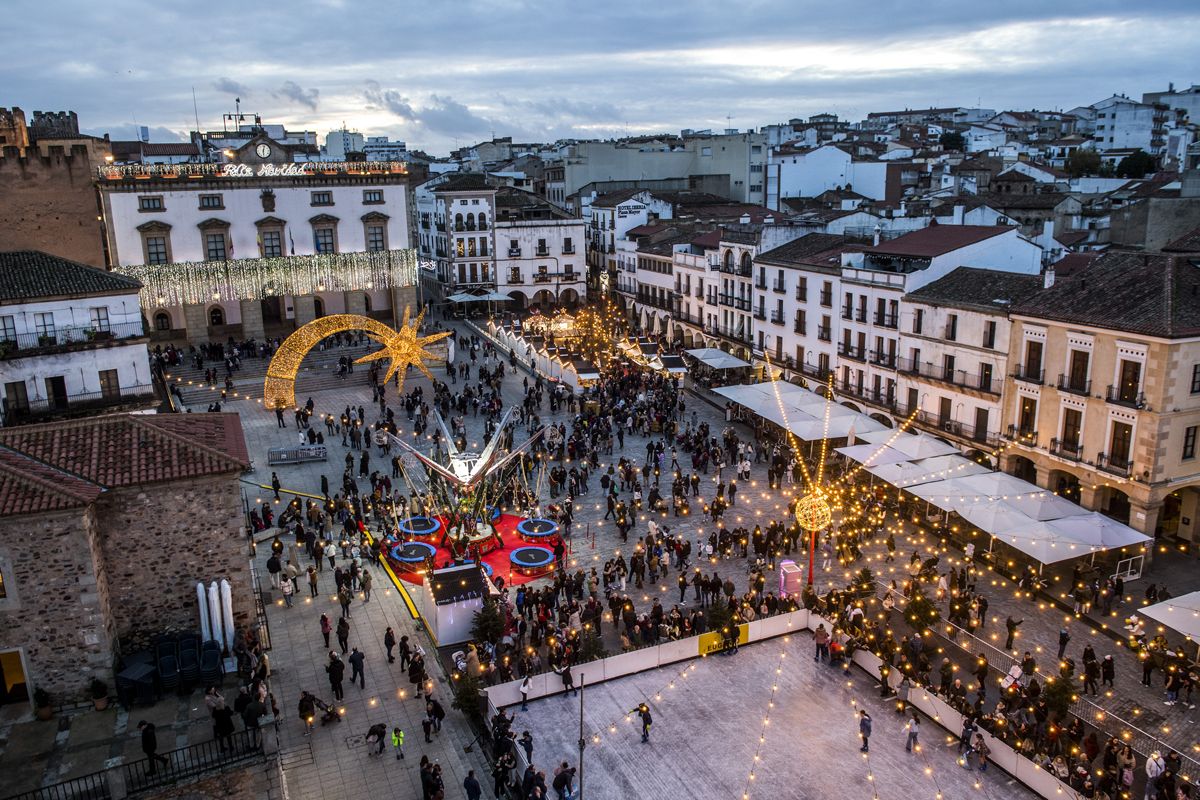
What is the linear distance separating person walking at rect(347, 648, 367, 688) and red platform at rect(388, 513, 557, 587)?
4.85 m

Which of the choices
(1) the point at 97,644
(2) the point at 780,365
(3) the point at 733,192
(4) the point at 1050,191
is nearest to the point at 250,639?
(1) the point at 97,644

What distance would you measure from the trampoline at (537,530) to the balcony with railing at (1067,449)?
15.7 m

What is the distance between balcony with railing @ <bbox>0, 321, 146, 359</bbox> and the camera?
28.6 m

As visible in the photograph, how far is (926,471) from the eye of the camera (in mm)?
28062

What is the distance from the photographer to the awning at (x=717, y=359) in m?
43.8

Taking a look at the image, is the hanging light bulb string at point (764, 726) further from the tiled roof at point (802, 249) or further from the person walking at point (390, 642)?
the tiled roof at point (802, 249)

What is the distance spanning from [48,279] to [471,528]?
17.1 metres

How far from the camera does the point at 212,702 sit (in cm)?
1511

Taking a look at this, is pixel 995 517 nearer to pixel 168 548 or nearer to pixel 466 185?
pixel 168 548

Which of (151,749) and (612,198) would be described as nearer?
(151,749)

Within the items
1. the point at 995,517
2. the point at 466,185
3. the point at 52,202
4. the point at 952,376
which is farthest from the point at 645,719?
the point at 466,185

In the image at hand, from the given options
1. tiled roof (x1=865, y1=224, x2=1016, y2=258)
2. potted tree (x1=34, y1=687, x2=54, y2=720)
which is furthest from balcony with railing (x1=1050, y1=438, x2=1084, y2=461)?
potted tree (x1=34, y1=687, x2=54, y2=720)

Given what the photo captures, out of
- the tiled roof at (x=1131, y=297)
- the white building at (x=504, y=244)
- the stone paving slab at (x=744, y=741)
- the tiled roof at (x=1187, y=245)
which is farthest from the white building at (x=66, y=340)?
the tiled roof at (x=1187, y=245)

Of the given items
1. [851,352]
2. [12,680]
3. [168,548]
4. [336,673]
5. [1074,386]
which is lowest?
[336,673]
